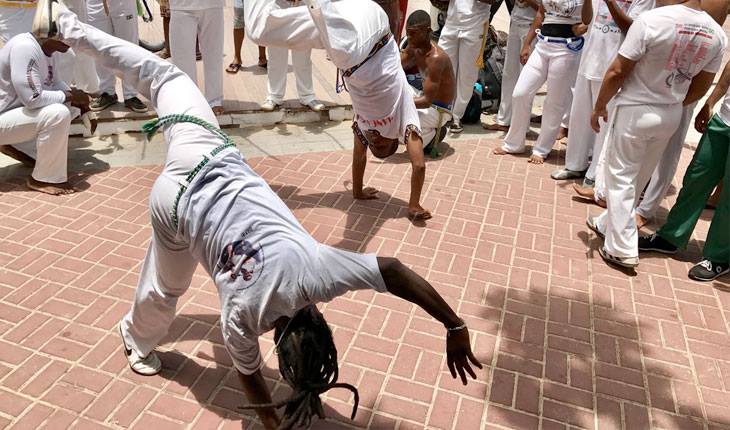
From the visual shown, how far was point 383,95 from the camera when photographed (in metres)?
4.43

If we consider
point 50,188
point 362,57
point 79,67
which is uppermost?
point 362,57

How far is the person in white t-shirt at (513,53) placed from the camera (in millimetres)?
6266

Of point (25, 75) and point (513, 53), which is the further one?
point (513, 53)

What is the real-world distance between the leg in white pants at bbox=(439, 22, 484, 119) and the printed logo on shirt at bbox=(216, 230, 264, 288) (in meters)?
4.88

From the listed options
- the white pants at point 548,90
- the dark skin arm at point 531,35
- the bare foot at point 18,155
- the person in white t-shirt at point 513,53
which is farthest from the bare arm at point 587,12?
the bare foot at point 18,155

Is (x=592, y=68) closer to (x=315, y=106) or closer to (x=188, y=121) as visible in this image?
(x=315, y=106)

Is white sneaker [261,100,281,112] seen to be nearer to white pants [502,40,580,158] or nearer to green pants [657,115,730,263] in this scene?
white pants [502,40,580,158]

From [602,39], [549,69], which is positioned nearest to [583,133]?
[549,69]

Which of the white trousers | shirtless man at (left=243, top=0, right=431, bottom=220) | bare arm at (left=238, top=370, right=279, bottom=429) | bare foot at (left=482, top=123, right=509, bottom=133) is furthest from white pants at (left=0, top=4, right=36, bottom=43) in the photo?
bare foot at (left=482, top=123, right=509, bottom=133)

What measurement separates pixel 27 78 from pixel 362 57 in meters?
2.68

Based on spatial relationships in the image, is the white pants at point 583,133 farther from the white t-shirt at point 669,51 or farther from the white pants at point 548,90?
the white t-shirt at point 669,51

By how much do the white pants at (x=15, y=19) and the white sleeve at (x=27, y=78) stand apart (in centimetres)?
95

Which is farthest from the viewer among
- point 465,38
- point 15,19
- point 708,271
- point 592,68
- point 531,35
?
point 465,38

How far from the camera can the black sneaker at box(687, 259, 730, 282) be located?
13.7 ft
